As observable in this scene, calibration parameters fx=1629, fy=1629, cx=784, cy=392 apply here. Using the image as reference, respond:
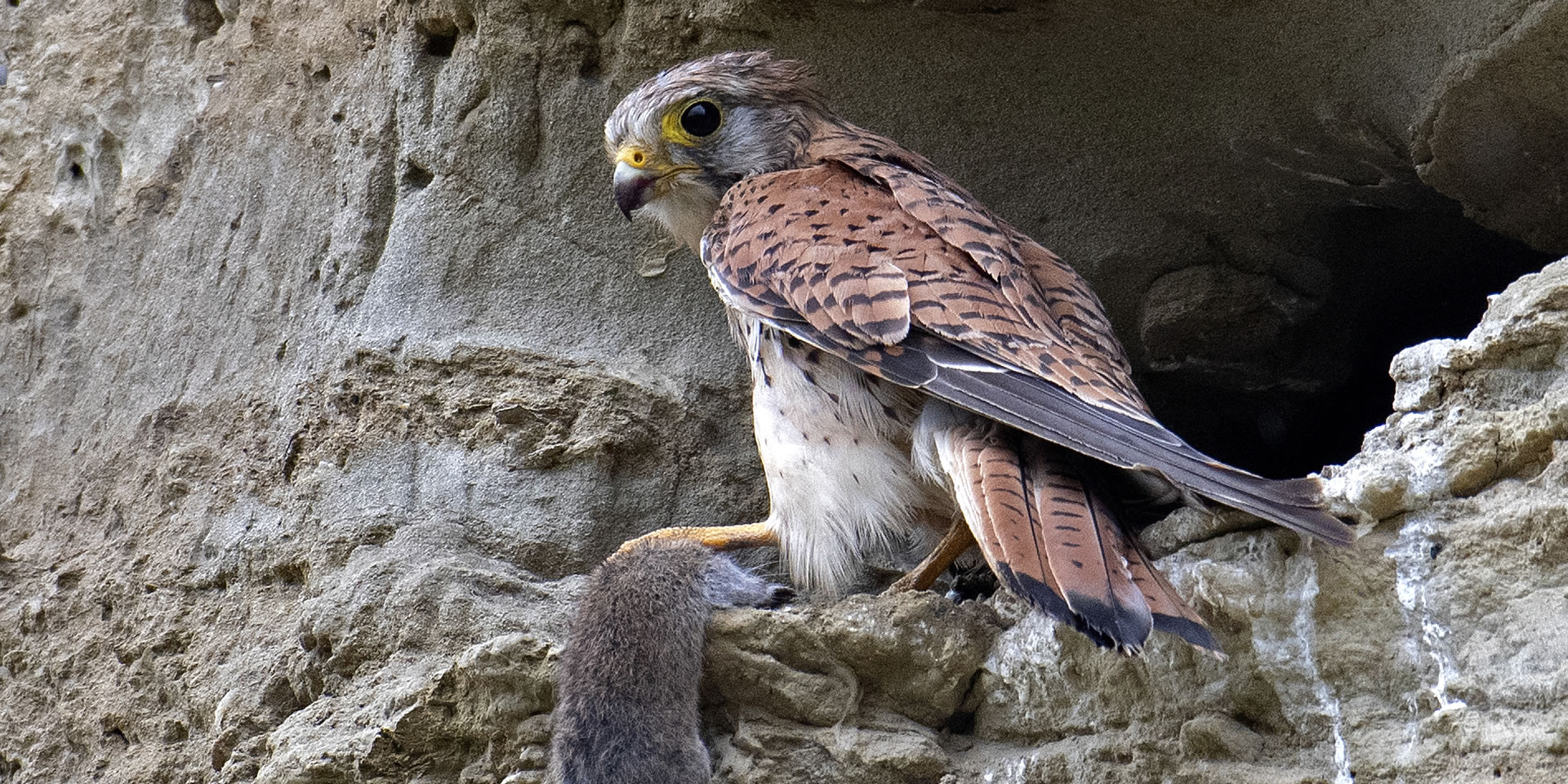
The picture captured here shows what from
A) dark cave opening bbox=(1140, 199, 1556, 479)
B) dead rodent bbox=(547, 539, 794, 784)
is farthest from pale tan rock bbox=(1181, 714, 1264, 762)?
dark cave opening bbox=(1140, 199, 1556, 479)

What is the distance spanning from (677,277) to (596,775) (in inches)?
65.3

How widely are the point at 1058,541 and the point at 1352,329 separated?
6.91ft

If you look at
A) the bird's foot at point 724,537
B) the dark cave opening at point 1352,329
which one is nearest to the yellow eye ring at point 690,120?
the bird's foot at point 724,537

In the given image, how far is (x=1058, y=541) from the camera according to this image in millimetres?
2428

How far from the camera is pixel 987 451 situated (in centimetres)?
273

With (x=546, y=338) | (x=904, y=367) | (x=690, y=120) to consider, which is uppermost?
(x=690, y=120)

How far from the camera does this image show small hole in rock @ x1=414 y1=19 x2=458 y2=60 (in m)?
4.00

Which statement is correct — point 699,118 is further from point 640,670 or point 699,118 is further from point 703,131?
point 640,670

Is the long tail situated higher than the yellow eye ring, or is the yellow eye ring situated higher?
the yellow eye ring

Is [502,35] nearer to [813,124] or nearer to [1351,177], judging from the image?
[813,124]

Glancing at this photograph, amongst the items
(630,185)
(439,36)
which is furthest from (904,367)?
(439,36)

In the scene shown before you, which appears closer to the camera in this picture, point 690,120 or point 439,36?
point 690,120

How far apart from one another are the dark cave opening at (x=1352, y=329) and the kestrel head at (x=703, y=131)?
1238 millimetres

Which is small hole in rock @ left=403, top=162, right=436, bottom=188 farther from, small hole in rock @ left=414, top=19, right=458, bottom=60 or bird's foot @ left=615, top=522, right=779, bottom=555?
bird's foot @ left=615, top=522, right=779, bottom=555
